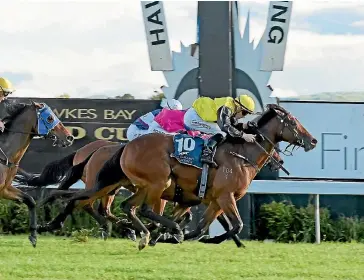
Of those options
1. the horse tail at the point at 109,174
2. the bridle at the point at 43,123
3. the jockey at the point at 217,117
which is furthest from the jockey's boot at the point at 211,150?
the bridle at the point at 43,123

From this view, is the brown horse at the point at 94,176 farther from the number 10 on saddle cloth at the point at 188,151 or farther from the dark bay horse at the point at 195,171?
the number 10 on saddle cloth at the point at 188,151

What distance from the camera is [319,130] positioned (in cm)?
1370

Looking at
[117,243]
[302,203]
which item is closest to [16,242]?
[117,243]

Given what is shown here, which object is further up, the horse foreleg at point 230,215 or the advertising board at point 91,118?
the advertising board at point 91,118

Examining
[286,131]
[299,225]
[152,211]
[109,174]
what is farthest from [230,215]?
[299,225]

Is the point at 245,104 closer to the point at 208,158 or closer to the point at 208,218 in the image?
the point at 208,158

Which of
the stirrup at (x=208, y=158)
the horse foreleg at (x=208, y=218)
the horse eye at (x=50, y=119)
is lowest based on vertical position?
the horse foreleg at (x=208, y=218)

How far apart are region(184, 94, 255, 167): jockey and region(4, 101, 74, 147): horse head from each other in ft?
4.47

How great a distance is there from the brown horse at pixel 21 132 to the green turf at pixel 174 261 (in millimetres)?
794

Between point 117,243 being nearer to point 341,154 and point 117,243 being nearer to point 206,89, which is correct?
point 206,89

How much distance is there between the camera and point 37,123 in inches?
405

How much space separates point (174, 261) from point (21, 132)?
2117 millimetres

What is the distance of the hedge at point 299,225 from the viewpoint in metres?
13.5

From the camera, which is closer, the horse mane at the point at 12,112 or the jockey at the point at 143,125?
the horse mane at the point at 12,112
